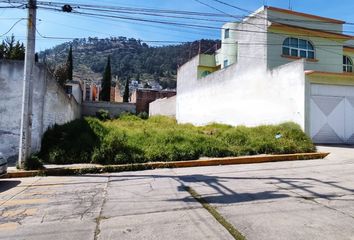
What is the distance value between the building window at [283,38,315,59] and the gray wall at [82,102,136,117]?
29.1m

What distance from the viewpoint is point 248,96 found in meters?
20.4

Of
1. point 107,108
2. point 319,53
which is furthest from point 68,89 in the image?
point 319,53

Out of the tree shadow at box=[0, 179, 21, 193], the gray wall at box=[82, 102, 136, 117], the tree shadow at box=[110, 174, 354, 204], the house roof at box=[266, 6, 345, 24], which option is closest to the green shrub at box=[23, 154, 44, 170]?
the tree shadow at box=[0, 179, 21, 193]

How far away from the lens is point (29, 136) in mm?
10695

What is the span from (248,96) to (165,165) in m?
10.5

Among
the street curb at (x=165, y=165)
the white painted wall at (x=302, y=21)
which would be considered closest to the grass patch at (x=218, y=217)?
the street curb at (x=165, y=165)

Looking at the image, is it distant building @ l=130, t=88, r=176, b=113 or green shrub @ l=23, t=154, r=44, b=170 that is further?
distant building @ l=130, t=88, r=176, b=113

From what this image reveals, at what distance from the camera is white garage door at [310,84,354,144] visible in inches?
603

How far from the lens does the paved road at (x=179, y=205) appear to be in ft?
15.6

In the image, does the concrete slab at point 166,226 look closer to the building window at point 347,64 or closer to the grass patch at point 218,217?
the grass patch at point 218,217

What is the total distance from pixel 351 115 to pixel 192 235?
45.9ft

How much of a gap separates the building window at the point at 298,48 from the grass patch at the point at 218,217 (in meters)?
14.2

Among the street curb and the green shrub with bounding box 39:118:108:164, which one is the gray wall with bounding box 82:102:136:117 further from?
the street curb

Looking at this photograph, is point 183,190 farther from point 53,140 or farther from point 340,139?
point 340,139
